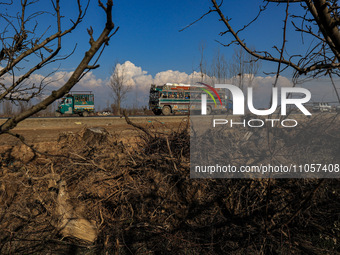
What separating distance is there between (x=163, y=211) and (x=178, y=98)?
1938 centimetres

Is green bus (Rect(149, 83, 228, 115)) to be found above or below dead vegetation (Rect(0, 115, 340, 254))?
above

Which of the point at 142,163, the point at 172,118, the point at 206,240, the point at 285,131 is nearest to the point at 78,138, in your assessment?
the point at 142,163

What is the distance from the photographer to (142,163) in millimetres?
3945

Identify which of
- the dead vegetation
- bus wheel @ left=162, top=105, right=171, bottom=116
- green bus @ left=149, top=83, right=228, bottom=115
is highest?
green bus @ left=149, top=83, right=228, bottom=115

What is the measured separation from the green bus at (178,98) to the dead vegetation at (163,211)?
1777 cm

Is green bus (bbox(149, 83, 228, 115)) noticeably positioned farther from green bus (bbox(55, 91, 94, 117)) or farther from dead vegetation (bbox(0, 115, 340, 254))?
dead vegetation (bbox(0, 115, 340, 254))

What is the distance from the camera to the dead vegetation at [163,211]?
10.7 feet

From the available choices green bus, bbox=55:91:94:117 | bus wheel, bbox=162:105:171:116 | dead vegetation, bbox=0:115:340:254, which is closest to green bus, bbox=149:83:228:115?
bus wheel, bbox=162:105:171:116

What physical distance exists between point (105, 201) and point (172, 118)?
10.1 metres

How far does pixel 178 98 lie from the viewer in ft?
74.2

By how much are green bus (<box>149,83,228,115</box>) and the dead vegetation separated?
1777 centimetres

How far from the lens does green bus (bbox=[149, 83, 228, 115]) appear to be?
22000 mm

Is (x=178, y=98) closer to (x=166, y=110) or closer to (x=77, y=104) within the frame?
(x=166, y=110)

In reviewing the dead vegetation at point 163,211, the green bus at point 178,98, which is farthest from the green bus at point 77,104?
the dead vegetation at point 163,211
